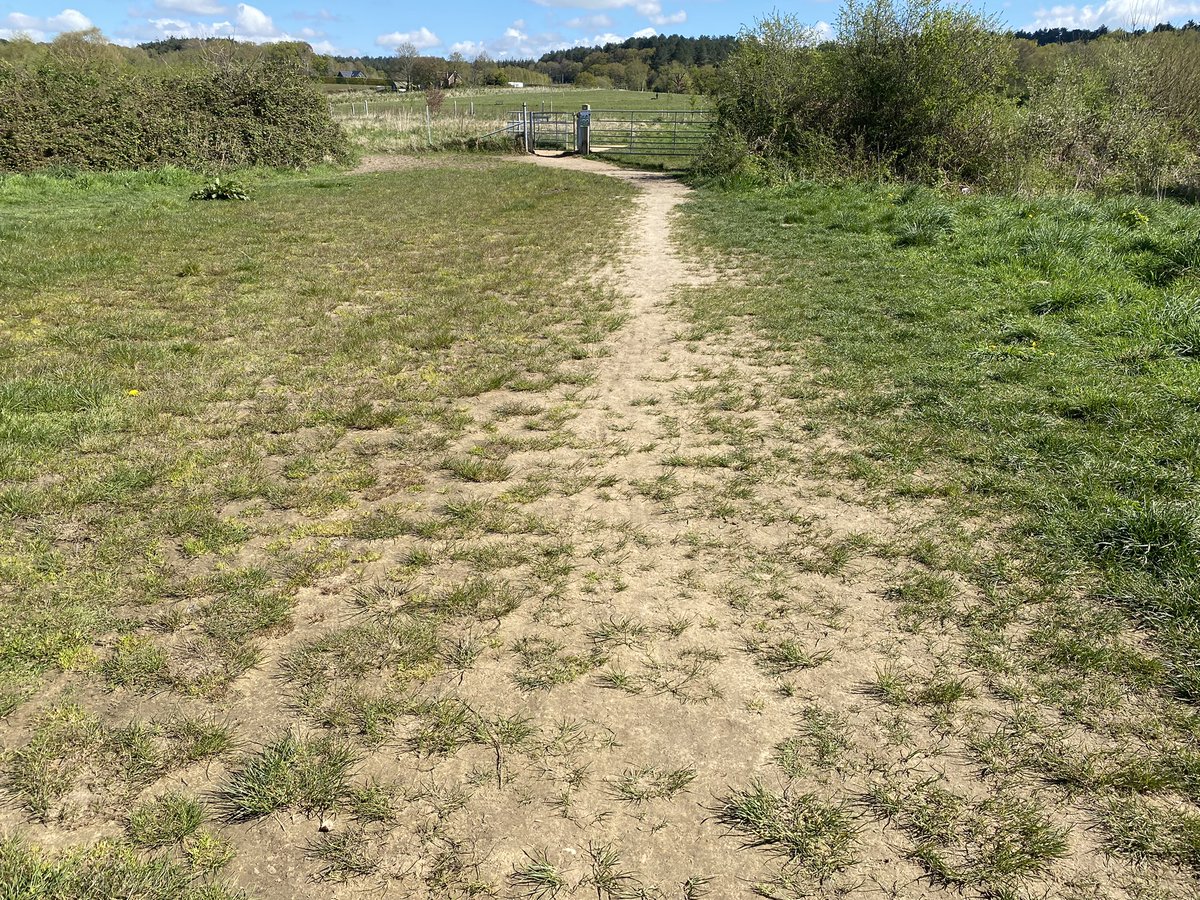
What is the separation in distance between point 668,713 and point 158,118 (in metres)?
20.9

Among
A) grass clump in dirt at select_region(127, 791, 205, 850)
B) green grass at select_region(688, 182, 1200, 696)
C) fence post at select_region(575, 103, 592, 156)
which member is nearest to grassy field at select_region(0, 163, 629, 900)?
grass clump in dirt at select_region(127, 791, 205, 850)


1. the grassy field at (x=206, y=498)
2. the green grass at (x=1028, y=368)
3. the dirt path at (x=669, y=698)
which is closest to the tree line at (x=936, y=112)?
the green grass at (x=1028, y=368)

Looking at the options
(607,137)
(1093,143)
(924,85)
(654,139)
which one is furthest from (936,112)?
(607,137)

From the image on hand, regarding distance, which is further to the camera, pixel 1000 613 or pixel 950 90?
→ pixel 950 90

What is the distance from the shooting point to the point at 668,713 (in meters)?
2.60

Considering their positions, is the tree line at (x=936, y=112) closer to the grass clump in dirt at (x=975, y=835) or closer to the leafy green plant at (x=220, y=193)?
the leafy green plant at (x=220, y=193)

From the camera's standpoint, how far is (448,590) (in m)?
3.24

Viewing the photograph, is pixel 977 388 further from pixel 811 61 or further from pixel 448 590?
pixel 811 61

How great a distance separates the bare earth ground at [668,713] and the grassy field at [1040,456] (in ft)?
0.40

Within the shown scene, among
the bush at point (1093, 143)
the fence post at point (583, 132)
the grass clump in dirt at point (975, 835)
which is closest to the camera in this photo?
the grass clump in dirt at point (975, 835)

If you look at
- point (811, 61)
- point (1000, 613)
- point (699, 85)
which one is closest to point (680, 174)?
point (699, 85)

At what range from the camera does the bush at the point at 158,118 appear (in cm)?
1605

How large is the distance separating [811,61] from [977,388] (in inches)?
640

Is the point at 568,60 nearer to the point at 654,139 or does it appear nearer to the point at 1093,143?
the point at 654,139
